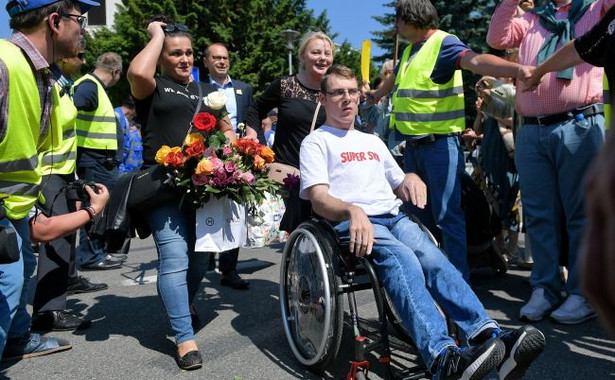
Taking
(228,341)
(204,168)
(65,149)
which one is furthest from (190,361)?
(65,149)

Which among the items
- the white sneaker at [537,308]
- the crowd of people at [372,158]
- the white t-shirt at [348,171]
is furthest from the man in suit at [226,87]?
the white sneaker at [537,308]

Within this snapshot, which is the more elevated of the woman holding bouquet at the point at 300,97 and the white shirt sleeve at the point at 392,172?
the woman holding bouquet at the point at 300,97

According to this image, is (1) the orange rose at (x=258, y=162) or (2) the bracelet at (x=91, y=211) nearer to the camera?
(2) the bracelet at (x=91, y=211)

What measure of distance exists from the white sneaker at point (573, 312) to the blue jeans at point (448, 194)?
0.63m

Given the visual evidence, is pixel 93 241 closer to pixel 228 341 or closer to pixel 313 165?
pixel 228 341

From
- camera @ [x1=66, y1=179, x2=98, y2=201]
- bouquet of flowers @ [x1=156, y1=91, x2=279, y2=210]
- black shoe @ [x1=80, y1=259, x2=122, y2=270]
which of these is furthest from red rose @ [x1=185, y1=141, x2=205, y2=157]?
black shoe @ [x1=80, y1=259, x2=122, y2=270]

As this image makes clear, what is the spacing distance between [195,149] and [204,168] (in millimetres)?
138

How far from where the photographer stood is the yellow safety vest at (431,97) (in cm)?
375

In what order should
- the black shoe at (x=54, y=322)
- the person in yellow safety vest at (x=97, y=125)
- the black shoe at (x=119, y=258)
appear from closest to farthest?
the black shoe at (x=54, y=322) → the person in yellow safety vest at (x=97, y=125) → the black shoe at (x=119, y=258)

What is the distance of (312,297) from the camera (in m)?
2.88

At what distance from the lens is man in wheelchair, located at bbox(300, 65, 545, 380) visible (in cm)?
226

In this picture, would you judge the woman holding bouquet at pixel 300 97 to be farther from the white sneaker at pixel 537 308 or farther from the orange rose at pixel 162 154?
the white sneaker at pixel 537 308

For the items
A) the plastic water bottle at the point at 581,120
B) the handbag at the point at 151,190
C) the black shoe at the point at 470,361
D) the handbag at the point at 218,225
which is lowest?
the black shoe at the point at 470,361

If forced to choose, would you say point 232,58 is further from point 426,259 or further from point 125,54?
point 426,259
